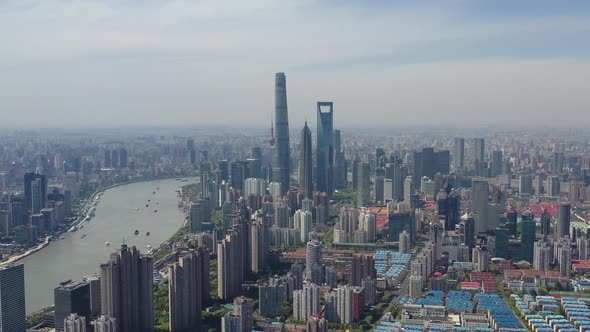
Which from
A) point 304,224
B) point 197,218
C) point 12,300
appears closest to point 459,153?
point 304,224

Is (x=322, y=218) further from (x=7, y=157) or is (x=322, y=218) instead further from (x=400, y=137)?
(x=400, y=137)

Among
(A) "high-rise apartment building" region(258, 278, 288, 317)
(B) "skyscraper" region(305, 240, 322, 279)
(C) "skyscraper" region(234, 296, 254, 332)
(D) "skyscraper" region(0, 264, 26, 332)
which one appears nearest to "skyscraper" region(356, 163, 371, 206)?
(B) "skyscraper" region(305, 240, 322, 279)

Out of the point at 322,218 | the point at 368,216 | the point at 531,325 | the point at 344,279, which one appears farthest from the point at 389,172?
the point at 531,325

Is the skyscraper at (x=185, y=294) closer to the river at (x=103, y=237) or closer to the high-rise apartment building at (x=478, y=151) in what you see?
the river at (x=103, y=237)

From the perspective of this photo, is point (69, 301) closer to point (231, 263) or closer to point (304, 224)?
point (231, 263)

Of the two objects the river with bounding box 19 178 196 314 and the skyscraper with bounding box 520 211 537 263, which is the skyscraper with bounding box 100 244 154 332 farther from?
the skyscraper with bounding box 520 211 537 263
